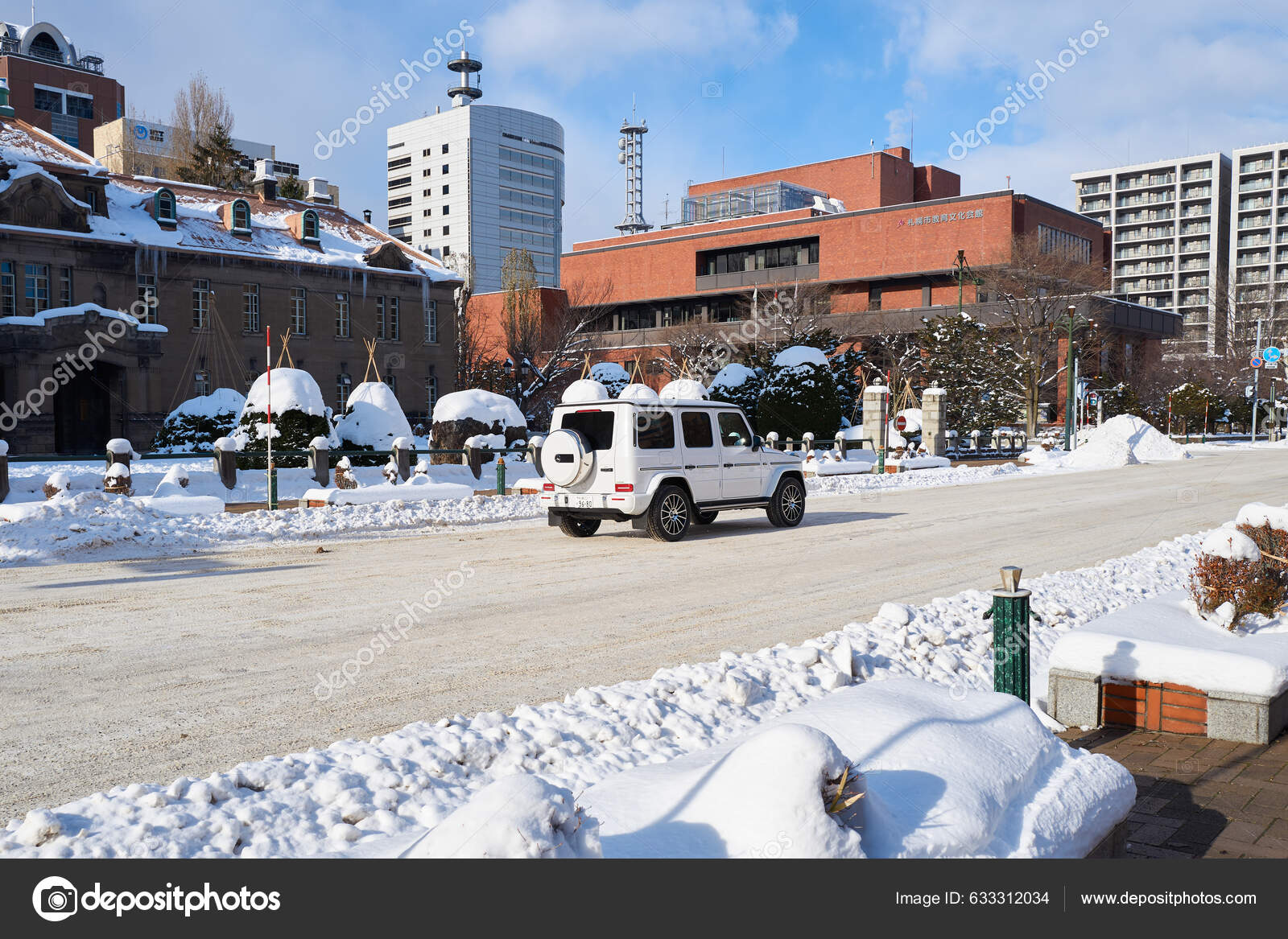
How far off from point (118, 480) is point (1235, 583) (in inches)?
735

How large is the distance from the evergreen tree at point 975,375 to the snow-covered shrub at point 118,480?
135 ft

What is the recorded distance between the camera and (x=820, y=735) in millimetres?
3061

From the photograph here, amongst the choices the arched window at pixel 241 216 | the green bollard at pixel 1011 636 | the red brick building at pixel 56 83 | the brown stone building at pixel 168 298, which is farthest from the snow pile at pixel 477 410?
the red brick building at pixel 56 83

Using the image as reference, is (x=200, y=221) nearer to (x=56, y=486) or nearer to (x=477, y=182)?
(x=56, y=486)

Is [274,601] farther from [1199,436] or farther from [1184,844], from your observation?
[1199,436]

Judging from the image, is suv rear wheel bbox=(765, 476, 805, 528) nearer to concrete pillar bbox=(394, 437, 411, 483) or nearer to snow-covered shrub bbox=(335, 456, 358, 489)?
snow-covered shrub bbox=(335, 456, 358, 489)

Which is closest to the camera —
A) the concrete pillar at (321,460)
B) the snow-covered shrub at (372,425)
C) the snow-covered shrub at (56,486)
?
the snow-covered shrub at (56,486)

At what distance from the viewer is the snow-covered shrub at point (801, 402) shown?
131ft

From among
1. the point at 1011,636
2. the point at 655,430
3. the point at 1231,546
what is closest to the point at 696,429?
the point at 655,430

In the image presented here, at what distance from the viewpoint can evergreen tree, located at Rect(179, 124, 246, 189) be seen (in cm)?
5909

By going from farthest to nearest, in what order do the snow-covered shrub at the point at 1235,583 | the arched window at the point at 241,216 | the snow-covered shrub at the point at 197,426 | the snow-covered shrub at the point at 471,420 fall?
the arched window at the point at 241,216 → the snow-covered shrub at the point at 471,420 → the snow-covered shrub at the point at 197,426 → the snow-covered shrub at the point at 1235,583

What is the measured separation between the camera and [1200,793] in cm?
480

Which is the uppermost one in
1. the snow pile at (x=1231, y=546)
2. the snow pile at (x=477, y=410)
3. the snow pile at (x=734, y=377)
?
the snow pile at (x=734, y=377)

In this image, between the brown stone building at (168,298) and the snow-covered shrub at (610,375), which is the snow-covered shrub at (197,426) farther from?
the snow-covered shrub at (610,375)
